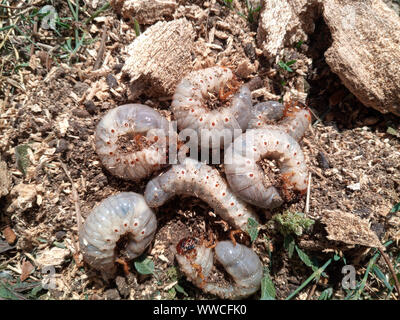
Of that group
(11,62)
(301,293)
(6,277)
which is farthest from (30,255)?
(301,293)

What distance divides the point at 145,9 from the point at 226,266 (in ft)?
7.25

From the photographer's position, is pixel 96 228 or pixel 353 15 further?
pixel 353 15

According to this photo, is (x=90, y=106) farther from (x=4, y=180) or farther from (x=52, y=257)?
(x=52, y=257)

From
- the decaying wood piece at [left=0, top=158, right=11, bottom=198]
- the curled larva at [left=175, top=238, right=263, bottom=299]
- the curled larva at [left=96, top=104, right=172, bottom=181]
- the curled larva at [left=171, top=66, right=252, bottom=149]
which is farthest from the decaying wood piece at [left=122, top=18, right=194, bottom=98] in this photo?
the curled larva at [left=175, top=238, right=263, bottom=299]

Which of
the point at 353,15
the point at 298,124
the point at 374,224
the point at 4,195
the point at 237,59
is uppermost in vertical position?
the point at 353,15

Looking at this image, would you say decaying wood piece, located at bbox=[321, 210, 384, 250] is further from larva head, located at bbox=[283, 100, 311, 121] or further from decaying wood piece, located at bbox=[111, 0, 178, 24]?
decaying wood piece, located at bbox=[111, 0, 178, 24]

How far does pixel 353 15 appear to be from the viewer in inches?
109

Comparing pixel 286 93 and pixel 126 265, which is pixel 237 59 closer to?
pixel 286 93

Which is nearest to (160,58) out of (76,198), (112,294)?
(76,198)

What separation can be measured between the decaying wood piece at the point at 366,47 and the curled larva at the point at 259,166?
2.47 ft

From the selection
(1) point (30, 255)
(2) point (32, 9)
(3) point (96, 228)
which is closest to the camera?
(3) point (96, 228)

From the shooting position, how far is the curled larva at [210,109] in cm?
272

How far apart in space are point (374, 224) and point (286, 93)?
130 centimetres

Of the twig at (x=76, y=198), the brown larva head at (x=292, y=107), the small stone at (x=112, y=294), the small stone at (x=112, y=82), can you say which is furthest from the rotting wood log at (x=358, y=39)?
the small stone at (x=112, y=294)
